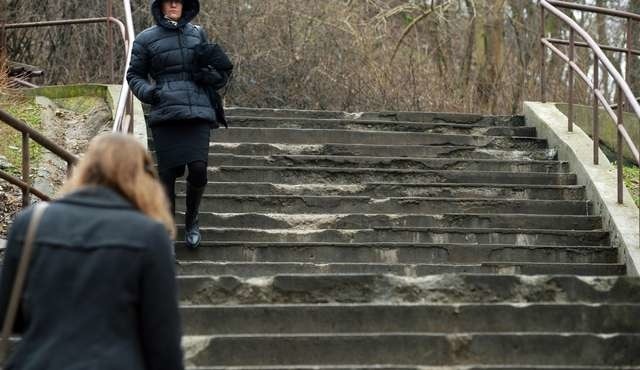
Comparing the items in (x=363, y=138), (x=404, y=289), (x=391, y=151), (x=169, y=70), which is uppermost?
(x=169, y=70)

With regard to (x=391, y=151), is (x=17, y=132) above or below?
above

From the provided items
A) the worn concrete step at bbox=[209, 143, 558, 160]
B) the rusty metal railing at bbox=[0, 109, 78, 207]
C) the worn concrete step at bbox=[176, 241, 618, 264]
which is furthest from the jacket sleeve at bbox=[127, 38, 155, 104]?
the worn concrete step at bbox=[209, 143, 558, 160]

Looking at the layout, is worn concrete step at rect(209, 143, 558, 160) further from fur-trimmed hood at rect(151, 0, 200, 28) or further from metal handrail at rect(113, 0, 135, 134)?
fur-trimmed hood at rect(151, 0, 200, 28)

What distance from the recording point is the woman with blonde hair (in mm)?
3830

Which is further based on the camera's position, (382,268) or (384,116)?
(384,116)

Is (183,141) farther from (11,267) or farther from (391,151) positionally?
(11,267)

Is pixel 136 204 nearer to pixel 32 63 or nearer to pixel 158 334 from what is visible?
pixel 158 334

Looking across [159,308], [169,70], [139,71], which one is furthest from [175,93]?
[159,308]

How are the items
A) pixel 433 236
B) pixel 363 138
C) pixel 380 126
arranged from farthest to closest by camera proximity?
1. pixel 380 126
2. pixel 363 138
3. pixel 433 236

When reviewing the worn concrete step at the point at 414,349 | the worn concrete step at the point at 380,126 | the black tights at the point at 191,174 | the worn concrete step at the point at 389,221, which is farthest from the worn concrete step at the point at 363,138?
the worn concrete step at the point at 414,349

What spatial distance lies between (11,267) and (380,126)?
294 inches

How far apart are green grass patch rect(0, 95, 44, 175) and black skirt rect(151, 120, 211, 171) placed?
2.48 meters

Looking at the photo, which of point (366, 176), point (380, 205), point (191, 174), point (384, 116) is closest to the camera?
point (191, 174)

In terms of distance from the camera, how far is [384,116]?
1157cm
